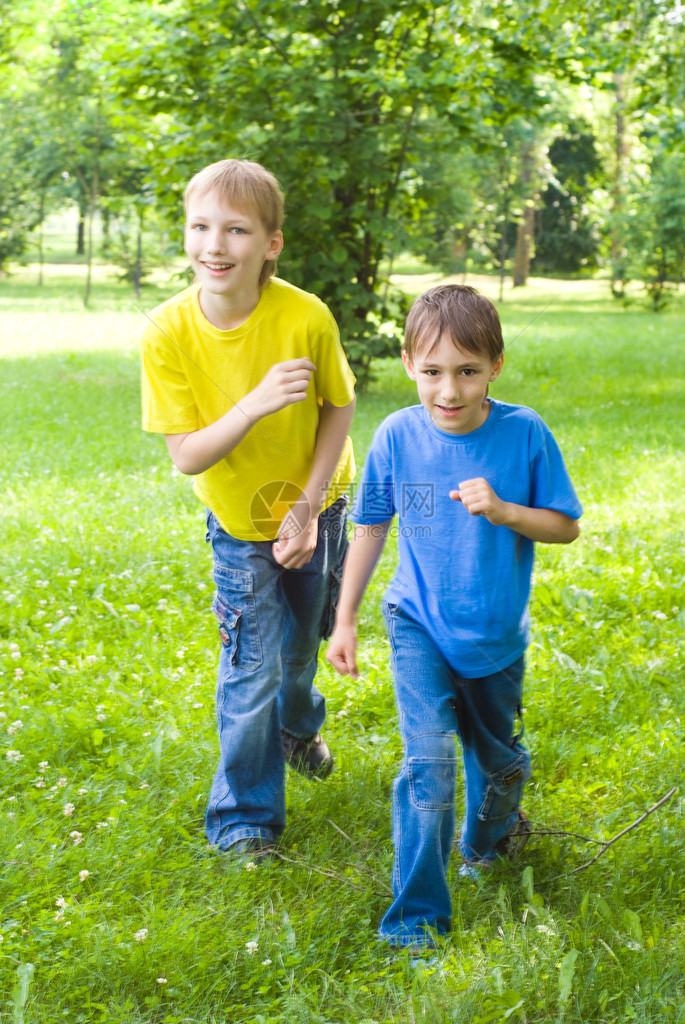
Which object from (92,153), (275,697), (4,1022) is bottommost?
(4,1022)

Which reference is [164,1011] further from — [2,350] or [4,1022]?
[2,350]

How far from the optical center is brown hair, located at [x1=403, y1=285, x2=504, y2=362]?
7.21 feet

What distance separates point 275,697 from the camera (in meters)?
2.88

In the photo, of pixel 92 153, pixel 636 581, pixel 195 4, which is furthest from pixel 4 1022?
pixel 92 153

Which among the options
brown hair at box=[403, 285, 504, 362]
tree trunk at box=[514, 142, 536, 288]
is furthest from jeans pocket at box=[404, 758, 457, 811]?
tree trunk at box=[514, 142, 536, 288]

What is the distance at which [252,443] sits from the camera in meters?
2.67

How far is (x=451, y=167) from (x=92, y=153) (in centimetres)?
1661

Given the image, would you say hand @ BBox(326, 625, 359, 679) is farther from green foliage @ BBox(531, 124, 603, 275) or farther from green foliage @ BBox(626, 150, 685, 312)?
green foliage @ BBox(626, 150, 685, 312)

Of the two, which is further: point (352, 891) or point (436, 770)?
point (352, 891)

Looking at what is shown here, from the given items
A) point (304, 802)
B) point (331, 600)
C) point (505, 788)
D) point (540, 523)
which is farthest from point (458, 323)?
point (304, 802)

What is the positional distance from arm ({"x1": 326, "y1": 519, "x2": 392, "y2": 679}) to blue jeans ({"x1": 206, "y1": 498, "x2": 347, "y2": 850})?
369 millimetres

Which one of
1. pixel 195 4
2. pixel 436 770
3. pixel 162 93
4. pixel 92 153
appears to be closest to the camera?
pixel 436 770

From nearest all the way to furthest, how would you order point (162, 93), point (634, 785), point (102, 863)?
1. point (102, 863)
2. point (634, 785)
3. point (162, 93)

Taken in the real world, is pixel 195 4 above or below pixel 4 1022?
above
